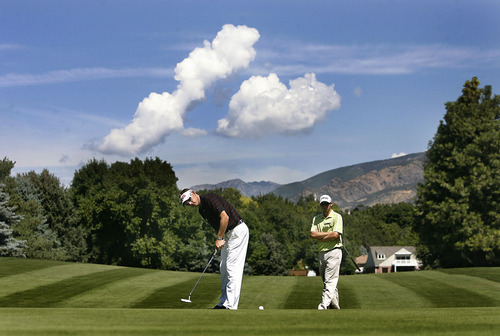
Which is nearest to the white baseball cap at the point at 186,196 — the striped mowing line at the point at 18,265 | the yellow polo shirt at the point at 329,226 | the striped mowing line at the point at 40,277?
the yellow polo shirt at the point at 329,226

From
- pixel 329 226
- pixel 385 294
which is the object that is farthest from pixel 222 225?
pixel 385 294

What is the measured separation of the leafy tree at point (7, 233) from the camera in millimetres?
45750

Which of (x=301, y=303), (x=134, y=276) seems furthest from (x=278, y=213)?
(x=301, y=303)

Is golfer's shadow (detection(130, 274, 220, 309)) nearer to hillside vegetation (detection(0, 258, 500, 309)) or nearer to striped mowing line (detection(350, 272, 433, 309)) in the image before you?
hillside vegetation (detection(0, 258, 500, 309))

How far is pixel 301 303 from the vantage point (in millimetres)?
17969

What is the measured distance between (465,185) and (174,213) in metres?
35.4

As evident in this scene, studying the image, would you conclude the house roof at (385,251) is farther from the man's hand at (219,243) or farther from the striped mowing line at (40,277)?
the man's hand at (219,243)

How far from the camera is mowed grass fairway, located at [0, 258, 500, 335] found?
712cm

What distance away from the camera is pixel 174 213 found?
65.8 m

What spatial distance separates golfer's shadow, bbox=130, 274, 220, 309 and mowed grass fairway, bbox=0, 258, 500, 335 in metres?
0.04

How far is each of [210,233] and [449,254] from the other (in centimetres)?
3520

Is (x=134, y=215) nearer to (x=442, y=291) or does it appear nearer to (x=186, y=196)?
(x=442, y=291)

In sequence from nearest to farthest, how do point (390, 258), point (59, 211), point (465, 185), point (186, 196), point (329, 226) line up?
point (186, 196) → point (329, 226) → point (465, 185) → point (59, 211) → point (390, 258)

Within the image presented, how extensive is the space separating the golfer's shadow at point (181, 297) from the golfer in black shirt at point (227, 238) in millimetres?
6238
